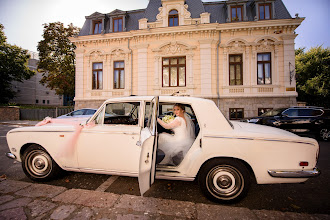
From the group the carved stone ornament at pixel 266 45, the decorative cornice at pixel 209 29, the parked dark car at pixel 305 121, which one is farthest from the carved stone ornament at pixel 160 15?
the parked dark car at pixel 305 121

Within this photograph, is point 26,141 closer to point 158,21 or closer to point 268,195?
point 268,195

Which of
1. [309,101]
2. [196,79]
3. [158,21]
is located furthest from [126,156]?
[309,101]

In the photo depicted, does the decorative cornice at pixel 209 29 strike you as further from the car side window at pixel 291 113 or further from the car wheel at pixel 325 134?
the car wheel at pixel 325 134

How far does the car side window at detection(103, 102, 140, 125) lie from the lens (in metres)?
3.15

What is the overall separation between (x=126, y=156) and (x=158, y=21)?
1369 cm

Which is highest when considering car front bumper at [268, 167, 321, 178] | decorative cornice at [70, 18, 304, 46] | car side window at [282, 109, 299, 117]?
decorative cornice at [70, 18, 304, 46]

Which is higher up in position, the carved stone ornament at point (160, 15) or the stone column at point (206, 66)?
the carved stone ornament at point (160, 15)

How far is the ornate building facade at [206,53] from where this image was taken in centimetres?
1242

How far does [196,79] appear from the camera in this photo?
13.2 m

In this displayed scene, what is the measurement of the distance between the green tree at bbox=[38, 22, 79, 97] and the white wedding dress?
67.4ft

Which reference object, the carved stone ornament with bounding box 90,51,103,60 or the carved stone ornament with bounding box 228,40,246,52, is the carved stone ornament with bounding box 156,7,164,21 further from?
the carved stone ornament with bounding box 228,40,246,52

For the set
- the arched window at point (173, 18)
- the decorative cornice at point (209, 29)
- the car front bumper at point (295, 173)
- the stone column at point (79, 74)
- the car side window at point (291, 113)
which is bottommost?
the car front bumper at point (295, 173)

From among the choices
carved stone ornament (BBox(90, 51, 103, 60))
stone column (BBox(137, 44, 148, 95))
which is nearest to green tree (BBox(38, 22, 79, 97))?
carved stone ornament (BBox(90, 51, 103, 60))

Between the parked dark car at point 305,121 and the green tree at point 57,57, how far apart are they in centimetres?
2141
